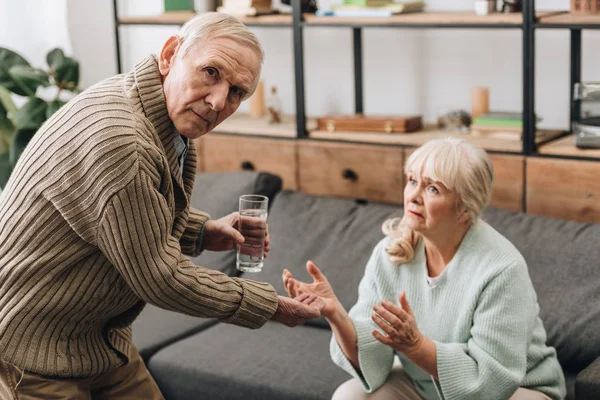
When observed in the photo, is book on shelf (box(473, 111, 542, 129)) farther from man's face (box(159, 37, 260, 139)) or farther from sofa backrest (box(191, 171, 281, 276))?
man's face (box(159, 37, 260, 139))

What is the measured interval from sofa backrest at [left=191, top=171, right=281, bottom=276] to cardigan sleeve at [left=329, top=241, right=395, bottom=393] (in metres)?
0.90

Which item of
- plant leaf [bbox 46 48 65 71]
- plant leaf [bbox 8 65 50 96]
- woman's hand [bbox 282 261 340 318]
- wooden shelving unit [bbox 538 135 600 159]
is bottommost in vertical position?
woman's hand [bbox 282 261 340 318]

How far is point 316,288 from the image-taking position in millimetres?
2184

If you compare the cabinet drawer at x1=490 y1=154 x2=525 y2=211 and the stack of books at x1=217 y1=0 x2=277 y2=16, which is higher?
the stack of books at x1=217 y1=0 x2=277 y2=16

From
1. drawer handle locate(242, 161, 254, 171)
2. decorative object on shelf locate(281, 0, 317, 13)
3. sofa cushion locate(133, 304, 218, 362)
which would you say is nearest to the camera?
sofa cushion locate(133, 304, 218, 362)

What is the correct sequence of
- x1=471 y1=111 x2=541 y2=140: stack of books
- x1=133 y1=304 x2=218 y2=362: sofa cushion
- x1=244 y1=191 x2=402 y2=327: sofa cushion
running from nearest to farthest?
x1=133 y1=304 x2=218 y2=362: sofa cushion, x1=244 y1=191 x2=402 y2=327: sofa cushion, x1=471 y1=111 x2=541 y2=140: stack of books

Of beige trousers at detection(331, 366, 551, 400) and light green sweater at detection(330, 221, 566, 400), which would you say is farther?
beige trousers at detection(331, 366, 551, 400)

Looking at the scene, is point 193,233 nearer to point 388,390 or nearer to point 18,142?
point 388,390

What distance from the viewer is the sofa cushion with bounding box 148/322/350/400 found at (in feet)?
8.32

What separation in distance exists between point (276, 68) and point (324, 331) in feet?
5.00

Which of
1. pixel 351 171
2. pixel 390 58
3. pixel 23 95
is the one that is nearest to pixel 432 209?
pixel 351 171

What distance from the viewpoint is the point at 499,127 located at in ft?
10.7

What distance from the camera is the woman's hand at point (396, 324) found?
2059 mm

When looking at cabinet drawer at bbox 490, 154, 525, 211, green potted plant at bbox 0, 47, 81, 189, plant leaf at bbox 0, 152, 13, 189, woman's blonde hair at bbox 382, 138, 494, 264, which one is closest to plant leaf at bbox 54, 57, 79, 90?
green potted plant at bbox 0, 47, 81, 189
